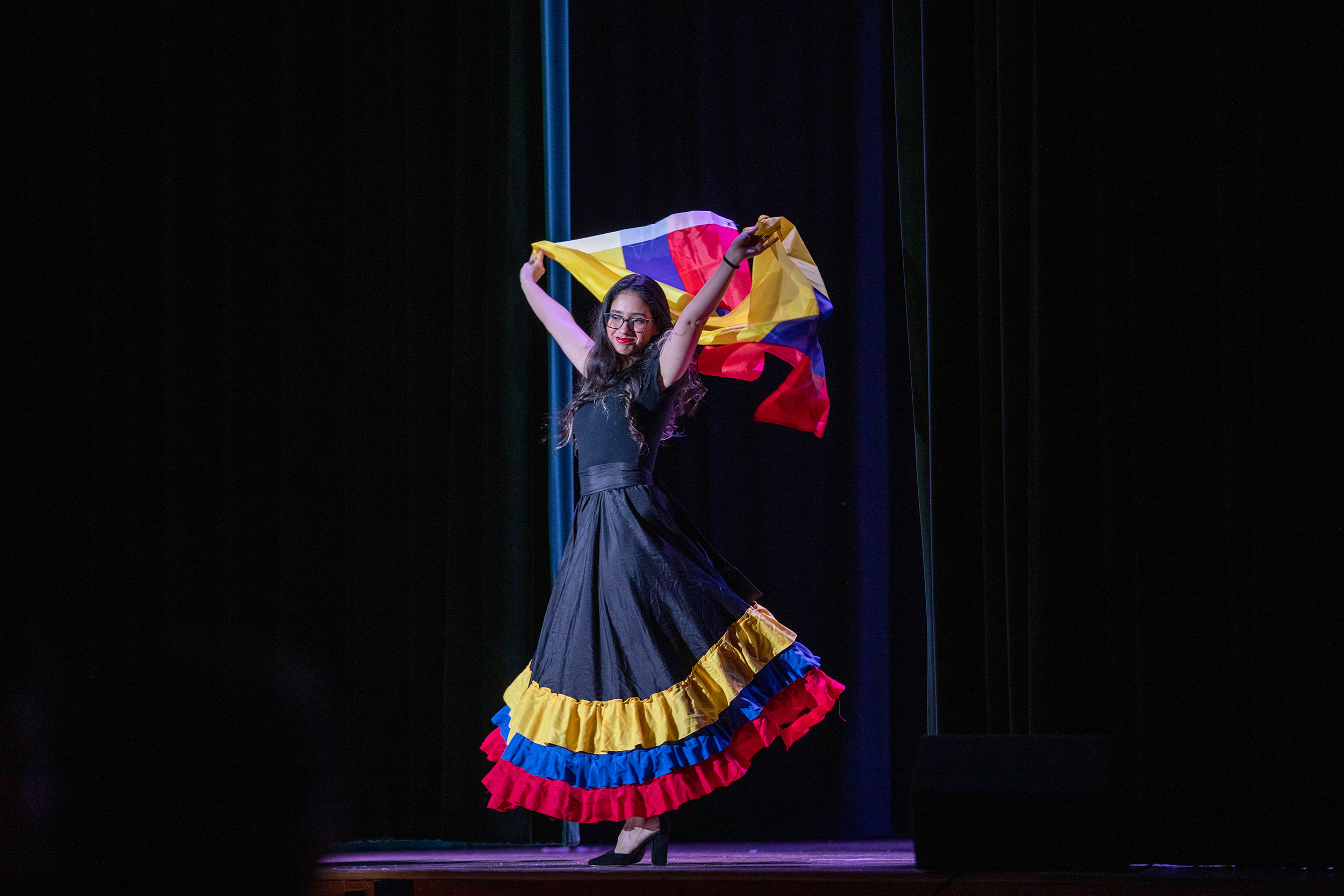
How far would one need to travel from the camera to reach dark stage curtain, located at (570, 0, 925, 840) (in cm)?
323

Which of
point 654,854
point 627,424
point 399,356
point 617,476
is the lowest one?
point 654,854

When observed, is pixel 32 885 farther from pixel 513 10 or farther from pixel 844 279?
pixel 513 10

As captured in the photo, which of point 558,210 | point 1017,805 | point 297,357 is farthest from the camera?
point 297,357

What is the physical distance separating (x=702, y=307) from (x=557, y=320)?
524 mm

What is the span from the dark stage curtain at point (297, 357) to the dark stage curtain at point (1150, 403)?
4.19 feet

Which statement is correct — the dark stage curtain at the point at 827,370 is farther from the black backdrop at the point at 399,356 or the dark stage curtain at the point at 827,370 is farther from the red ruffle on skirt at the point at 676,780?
the red ruffle on skirt at the point at 676,780

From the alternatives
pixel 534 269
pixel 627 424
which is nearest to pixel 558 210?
pixel 534 269

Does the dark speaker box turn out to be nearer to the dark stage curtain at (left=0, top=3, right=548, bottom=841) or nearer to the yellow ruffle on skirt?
the yellow ruffle on skirt

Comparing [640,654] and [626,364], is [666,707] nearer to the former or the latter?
[640,654]

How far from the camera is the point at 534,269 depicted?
3016 millimetres

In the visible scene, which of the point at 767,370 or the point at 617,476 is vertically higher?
the point at 767,370

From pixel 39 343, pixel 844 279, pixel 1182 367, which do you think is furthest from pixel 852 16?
pixel 39 343

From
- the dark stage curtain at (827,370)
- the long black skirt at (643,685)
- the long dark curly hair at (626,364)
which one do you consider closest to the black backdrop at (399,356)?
the dark stage curtain at (827,370)

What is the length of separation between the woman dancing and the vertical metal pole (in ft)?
2.43
